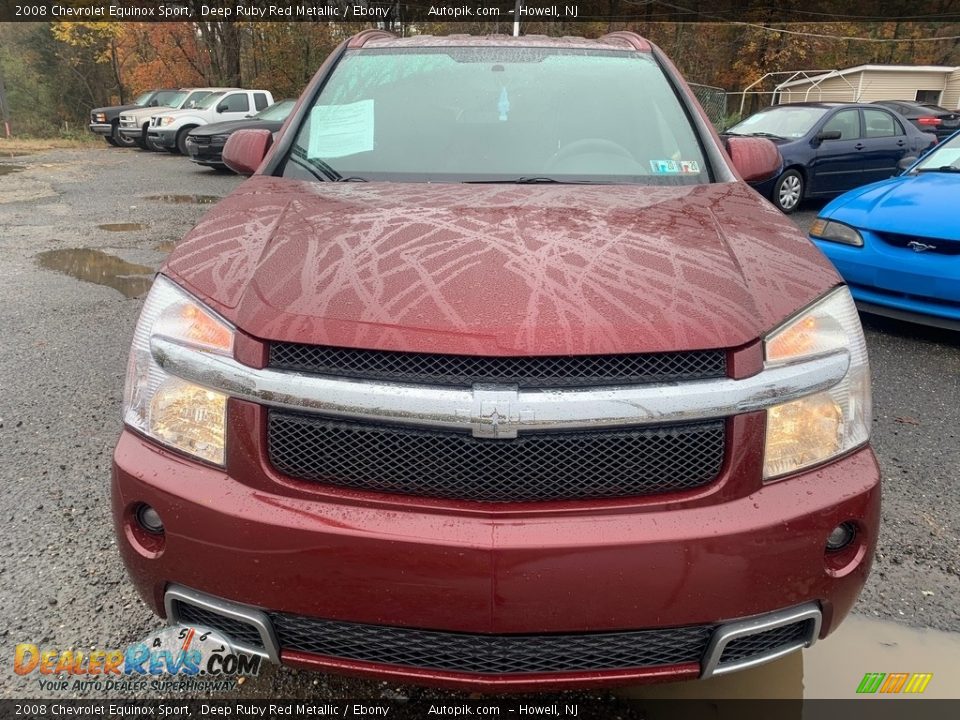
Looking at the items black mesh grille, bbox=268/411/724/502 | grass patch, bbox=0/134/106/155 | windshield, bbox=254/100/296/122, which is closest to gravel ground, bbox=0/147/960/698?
black mesh grille, bbox=268/411/724/502

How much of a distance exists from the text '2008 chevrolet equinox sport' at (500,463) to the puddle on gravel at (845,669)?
50cm

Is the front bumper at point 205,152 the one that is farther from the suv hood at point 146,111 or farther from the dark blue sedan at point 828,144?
the dark blue sedan at point 828,144

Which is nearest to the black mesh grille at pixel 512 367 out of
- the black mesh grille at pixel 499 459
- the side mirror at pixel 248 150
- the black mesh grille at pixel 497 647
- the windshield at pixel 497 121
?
the black mesh grille at pixel 499 459

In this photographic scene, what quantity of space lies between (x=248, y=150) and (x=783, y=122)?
373 inches

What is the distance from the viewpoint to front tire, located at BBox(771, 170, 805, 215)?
30.9 ft

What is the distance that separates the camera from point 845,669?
2.01 metres

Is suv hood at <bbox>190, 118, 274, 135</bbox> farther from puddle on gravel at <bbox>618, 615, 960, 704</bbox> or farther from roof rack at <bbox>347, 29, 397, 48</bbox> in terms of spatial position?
puddle on gravel at <bbox>618, 615, 960, 704</bbox>

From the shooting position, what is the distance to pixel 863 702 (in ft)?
6.29

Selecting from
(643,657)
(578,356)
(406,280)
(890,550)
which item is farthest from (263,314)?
(890,550)

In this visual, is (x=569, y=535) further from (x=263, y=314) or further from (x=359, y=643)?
(x=263, y=314)

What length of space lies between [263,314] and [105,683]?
48.4 inches

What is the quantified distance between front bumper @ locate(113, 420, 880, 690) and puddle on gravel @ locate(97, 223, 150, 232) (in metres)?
7.66

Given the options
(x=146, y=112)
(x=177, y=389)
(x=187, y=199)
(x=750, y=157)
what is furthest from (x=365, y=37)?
(x=146, y=112)

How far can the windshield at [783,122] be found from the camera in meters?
9.77
